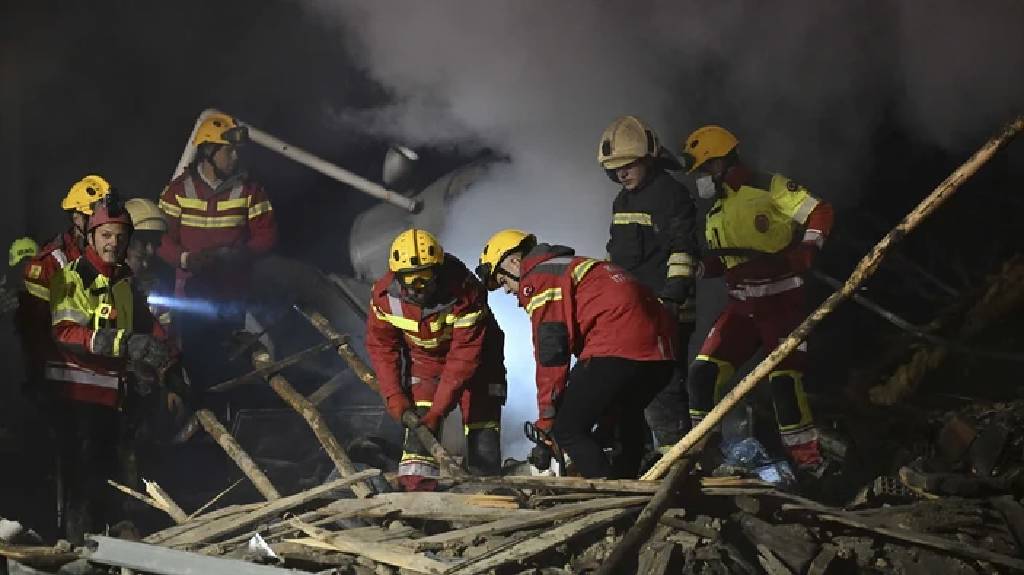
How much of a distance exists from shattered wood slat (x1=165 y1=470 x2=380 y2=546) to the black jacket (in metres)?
2.13

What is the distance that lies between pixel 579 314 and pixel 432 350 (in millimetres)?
925

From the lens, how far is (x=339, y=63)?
29.1 feet

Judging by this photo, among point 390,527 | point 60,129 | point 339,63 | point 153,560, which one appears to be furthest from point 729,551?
point 60,129

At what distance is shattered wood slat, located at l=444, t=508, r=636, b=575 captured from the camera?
4.20m

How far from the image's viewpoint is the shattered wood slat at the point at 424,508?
15.7ft

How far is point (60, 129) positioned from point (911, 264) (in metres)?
6.76

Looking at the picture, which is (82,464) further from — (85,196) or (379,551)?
(379,551)

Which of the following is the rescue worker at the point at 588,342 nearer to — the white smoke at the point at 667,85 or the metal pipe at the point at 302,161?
the white smoke at the point at 667,85

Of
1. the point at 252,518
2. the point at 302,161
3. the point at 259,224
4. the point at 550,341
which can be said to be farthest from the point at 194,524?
the point at 302,161

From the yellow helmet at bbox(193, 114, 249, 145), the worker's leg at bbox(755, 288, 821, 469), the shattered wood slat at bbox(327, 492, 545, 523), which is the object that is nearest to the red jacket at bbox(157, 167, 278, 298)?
the yellow helmet at bbox(193, 114, 249, 145)

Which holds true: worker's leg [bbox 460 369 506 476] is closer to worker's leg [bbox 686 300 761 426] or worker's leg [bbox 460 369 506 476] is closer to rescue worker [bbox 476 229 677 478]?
rescue worker [bbox 476 229 677 478]

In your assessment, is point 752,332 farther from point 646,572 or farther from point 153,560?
point 153,560

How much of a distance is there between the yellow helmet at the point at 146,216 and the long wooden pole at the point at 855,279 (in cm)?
422

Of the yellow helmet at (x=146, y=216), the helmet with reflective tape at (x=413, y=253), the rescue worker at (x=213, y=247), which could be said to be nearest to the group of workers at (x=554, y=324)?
the helmet with reflective tape at (x=413, y=253)
